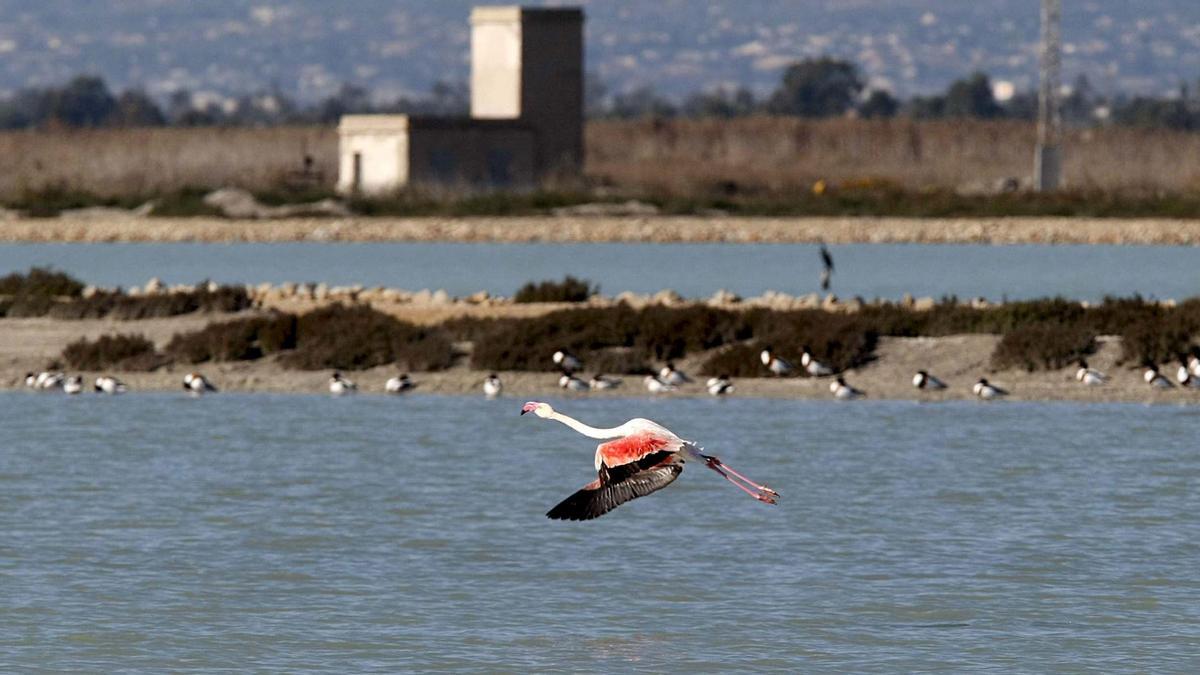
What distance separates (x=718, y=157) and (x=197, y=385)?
70.2 metres

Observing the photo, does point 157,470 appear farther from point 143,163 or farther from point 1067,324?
point 143,163

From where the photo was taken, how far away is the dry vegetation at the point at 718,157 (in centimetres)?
8538

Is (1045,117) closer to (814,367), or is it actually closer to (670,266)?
(670,266)

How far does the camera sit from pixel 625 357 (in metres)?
32.0

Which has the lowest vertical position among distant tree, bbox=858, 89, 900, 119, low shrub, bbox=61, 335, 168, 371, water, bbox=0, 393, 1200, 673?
water, bbox=0, 393, 1200, 673

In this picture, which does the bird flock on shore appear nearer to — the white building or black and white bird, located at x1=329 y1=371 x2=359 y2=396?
black and white bird, located at x1=329 y1=371 x2=359 y2=396

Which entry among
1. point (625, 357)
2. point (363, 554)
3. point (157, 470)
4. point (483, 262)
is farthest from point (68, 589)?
point (483, 262)

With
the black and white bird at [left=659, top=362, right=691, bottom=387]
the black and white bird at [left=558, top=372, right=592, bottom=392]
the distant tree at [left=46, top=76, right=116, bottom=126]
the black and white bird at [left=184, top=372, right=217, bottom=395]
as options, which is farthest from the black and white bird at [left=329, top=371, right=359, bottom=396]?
the distant tree at [left=46, top=76, right=116, bottom=126]

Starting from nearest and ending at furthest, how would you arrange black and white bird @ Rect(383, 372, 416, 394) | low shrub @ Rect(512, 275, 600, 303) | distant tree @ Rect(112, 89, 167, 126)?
black and white bird @ Rect(383, 372, 416, 394), low shrub @ Rect(512, 275, 600, 303), distant tree @ Rect(112, 89, 167, 126)

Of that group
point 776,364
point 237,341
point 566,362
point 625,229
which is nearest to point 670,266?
point 625,229

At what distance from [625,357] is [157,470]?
8.06 meters

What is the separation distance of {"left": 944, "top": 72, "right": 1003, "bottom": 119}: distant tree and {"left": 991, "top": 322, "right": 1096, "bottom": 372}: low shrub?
132510 mm

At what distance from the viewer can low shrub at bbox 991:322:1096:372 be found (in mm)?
30781

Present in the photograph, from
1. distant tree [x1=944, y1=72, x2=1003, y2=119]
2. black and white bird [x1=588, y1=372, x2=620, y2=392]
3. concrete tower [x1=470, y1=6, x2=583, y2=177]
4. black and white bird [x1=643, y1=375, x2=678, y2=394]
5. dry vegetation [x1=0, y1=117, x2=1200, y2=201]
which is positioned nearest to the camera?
black and white bird [x1=643, y1=375, x2=678, y2=394]
